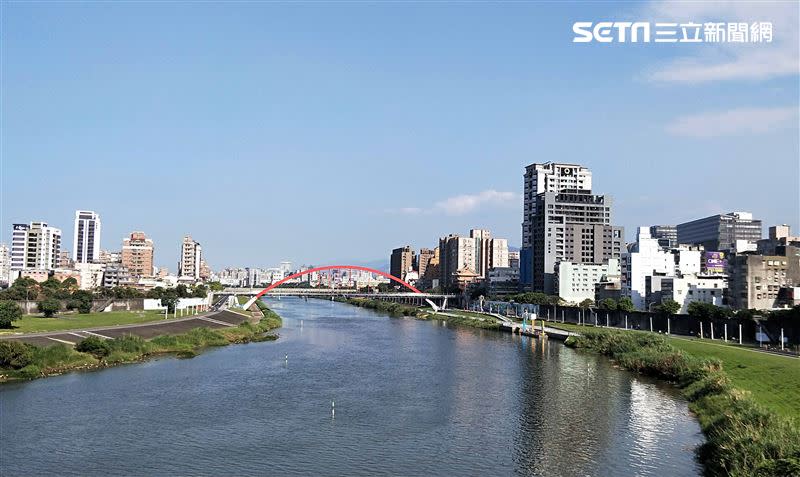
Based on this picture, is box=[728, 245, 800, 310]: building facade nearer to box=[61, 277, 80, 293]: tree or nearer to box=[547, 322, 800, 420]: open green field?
box=[547, 322, 800, 420]: open green field

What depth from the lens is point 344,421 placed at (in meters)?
21.9

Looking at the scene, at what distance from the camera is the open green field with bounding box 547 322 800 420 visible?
21.7 metres

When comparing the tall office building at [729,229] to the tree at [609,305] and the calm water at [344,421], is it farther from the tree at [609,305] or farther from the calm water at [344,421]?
the calm water at [344,421]

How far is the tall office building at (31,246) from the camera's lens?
11462cm

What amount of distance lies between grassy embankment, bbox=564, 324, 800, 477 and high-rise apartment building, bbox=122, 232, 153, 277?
4545 inches

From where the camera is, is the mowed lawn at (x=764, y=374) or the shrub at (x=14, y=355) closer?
the mowed lawn at (x=764, y=374)

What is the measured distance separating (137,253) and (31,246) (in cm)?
2646

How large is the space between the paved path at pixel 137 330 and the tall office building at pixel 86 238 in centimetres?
10905

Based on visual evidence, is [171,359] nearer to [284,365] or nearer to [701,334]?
[284,365]

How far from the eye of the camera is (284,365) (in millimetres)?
35500

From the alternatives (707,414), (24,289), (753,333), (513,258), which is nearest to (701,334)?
(753,333)

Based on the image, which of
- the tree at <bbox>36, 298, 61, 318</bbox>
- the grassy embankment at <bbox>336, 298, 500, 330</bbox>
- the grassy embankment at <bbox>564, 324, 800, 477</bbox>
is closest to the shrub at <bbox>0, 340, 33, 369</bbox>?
the tree at <bbox>36, 298, 61, 318</bbox>

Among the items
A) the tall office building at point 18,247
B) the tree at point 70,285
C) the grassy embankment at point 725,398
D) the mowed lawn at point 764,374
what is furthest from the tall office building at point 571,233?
the tall office building at point 18,247

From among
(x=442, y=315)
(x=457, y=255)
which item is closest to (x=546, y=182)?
(x=442, y=315)
